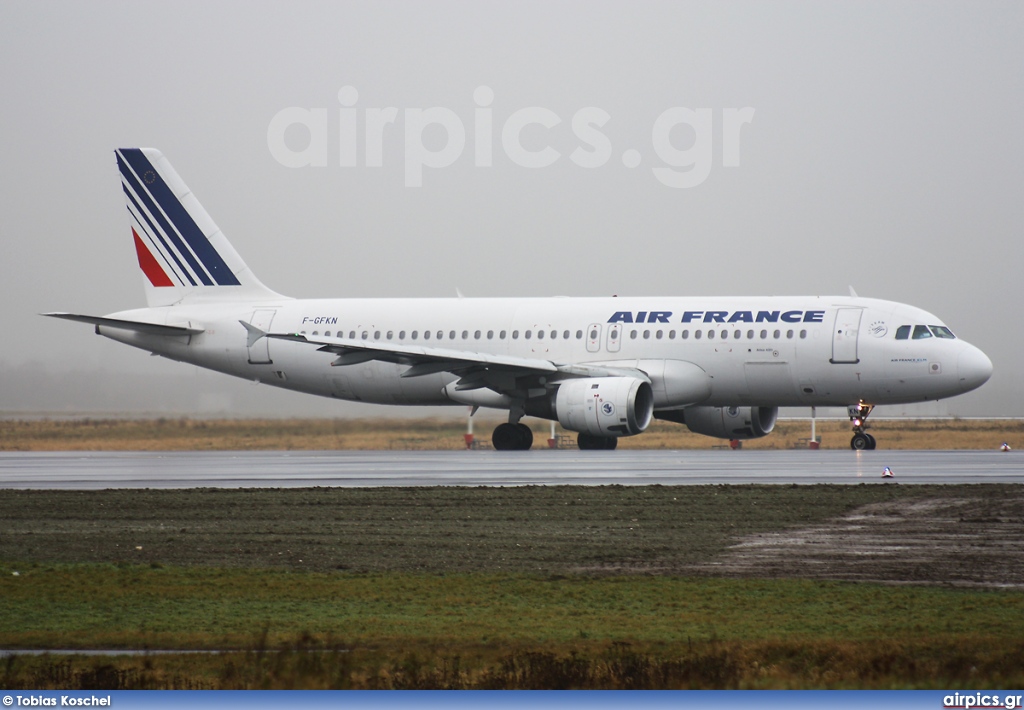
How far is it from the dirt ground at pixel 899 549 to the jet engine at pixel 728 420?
1821cm

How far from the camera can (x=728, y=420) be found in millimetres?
34656

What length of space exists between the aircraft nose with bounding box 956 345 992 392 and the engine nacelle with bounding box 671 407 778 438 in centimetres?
566

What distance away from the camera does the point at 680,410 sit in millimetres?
35406

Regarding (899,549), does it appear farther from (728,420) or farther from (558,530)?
(728,420)

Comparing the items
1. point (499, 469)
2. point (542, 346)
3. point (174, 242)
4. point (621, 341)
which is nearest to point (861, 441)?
point (621, 341)

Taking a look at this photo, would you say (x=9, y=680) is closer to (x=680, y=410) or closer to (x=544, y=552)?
(x=544, y=552)

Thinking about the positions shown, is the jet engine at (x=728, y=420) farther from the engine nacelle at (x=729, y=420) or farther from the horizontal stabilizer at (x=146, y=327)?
Result: the horizontal stabilizer at (x=146, y=327)

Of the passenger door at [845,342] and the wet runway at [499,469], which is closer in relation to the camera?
the wet runway at [499,469]

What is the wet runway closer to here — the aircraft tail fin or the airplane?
the airplane

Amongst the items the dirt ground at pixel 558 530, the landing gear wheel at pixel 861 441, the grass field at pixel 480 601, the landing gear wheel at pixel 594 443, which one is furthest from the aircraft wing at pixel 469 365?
the grass field at pixel 480 601

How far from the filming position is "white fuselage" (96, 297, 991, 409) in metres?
31.0

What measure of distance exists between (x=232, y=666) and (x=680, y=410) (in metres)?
28.6

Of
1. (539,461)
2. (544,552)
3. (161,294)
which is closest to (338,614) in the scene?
(544,552)

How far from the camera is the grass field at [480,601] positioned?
7.30m
